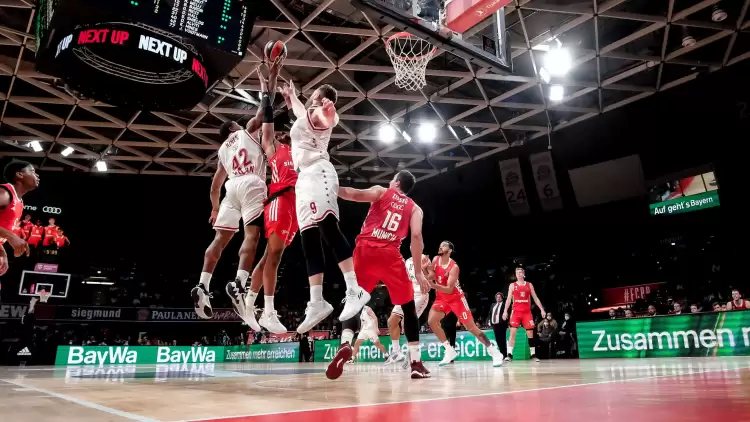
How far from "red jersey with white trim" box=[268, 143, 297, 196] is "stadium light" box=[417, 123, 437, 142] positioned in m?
13.6

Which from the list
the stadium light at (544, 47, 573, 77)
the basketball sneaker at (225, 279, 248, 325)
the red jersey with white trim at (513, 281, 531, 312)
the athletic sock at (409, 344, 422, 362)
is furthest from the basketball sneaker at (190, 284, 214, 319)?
the stadium light at (544, 47, 573, 77)

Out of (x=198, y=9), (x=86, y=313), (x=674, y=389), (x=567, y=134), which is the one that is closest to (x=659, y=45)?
(x=567, y=134)

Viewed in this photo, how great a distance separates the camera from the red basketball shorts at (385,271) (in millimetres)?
4688

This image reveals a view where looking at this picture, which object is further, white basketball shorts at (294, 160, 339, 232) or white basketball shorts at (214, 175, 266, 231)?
white basketball shorts at (214, 175, 266, 231)

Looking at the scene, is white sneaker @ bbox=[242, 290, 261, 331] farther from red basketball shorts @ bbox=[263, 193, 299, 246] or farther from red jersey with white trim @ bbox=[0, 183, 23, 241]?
red jersey with white trim @ bbox=[0, 183, 23, 241]

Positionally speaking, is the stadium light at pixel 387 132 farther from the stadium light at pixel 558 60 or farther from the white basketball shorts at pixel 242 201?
the white basketball shorts at pixel 242 201

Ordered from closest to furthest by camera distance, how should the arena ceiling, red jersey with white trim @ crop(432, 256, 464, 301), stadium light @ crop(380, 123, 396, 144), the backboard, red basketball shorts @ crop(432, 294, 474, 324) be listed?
the backboard → red jersey with white trim @ crop(432, 256, 464, 301) → red basketball shorts @ crop(432, 294, 474, 324) → the arena ceiling → stadium light @ crop(380, 123, 396, 144)

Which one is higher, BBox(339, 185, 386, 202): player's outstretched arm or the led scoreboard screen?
the led scoreboard screen

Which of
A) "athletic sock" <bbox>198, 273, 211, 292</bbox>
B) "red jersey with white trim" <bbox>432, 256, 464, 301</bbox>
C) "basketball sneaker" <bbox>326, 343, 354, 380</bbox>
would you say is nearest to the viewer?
"basketball sneaker" <bbox>326, 343, 354, 380</bbox>

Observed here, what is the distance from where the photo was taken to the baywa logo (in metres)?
9.16

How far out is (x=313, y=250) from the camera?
13.8 feet

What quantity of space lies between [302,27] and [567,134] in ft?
33.3

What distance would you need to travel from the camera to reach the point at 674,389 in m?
3.07

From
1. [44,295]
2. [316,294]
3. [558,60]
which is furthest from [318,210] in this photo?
[44,295]
